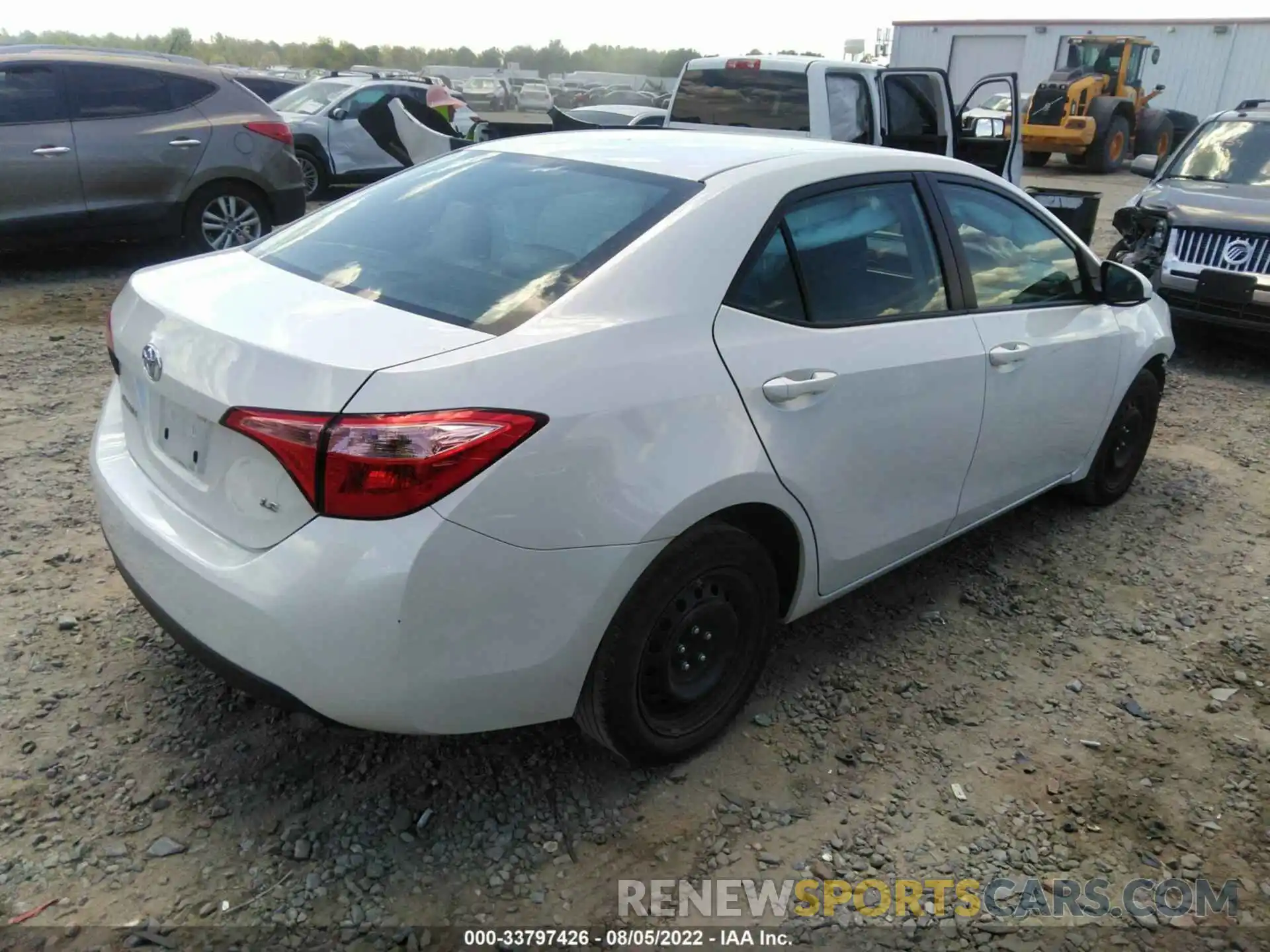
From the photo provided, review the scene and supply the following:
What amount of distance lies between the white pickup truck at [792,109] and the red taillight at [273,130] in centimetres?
88

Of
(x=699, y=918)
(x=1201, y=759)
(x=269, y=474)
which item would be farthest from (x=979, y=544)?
(x=269, y=474)

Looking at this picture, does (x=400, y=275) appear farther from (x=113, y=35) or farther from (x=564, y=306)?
(x=113, y=35)

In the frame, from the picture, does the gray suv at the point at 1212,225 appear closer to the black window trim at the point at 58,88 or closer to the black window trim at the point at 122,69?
the black window trim at the point at 122,69

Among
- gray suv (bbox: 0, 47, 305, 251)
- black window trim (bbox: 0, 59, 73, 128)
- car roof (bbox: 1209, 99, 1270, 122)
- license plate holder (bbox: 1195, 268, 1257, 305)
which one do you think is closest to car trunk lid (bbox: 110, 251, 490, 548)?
gray suv (bbox: 0, 47, 305, 251)

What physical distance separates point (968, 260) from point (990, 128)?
7985mm

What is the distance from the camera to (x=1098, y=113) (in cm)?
2050

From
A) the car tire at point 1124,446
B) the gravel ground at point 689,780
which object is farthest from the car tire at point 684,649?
the car tire at point 1124,446

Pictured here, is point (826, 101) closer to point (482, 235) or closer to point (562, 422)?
point (482, 235)

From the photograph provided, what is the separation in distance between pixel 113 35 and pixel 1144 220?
6692 centimetres

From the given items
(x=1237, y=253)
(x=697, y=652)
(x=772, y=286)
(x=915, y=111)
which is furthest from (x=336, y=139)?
(x=697, y=652)

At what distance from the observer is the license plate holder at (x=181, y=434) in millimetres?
2242

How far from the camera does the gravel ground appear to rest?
2285mm

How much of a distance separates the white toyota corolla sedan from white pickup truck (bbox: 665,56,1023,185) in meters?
5.08

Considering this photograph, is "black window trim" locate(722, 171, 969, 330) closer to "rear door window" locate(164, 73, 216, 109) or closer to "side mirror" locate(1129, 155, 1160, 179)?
"side mirror" locate(1129, 155, 1160, 179)
